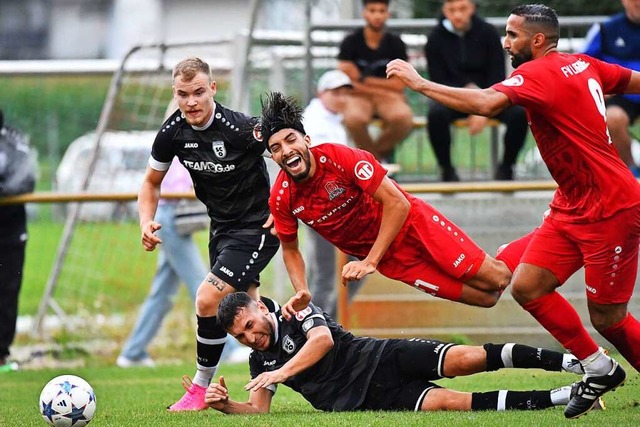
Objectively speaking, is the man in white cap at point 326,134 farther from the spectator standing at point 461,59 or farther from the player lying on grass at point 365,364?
the player lying on grass at point 365,364

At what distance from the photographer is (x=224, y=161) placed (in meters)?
8.57

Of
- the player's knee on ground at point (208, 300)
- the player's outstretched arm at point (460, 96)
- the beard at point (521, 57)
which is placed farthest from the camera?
the player's knee on ground at point (208, 300)

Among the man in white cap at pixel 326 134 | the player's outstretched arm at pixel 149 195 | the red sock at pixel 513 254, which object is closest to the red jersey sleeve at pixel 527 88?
the red sock at pixel 513 254

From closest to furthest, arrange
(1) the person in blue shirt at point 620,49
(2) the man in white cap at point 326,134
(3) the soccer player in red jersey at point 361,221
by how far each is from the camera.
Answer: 1. (3) the soccer player in red jersey at point 361,221
2. (1) the person in blue shirt at point 620,49
3. (2) the man in white cap at point 326,134

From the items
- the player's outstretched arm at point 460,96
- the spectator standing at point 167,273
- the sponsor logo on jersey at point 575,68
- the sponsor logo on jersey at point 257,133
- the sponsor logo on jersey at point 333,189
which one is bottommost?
the spectator standing at point 167,273

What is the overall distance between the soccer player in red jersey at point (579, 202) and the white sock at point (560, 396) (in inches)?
11.6

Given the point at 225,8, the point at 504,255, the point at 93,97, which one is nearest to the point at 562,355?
the point at 504,255

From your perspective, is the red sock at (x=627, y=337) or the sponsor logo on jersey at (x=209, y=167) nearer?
the red sock at (x=627, y=337)

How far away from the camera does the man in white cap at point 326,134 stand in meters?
11.9

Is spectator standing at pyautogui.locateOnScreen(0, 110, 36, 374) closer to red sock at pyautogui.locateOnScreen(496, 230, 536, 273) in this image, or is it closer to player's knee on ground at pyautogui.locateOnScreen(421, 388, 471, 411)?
red sock at pyautogui.locateOnScreen(496, 230, 536, 273)

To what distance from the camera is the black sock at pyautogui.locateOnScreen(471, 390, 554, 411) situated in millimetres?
7582

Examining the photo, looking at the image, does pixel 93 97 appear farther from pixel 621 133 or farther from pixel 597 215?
pixel 597 215

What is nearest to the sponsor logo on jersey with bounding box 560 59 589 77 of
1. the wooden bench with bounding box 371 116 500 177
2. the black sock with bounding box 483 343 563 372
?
the black sock with bounding box 483 343 563 372

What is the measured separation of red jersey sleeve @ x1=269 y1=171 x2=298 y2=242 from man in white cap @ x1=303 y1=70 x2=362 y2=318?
3870mm
